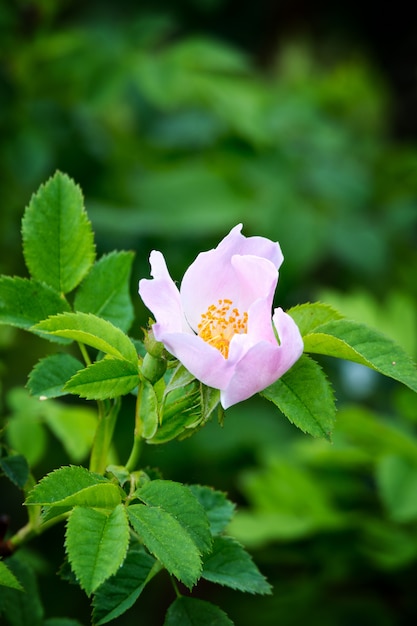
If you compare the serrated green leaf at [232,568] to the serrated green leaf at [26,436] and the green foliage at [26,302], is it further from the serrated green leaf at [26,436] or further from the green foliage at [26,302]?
the serrated green leaf at [26,436]

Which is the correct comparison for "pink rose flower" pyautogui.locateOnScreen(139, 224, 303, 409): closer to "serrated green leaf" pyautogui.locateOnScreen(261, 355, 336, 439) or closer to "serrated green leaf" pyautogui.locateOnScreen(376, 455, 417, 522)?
"serrated green leaf" pyautogui.locateOnScreen(261, 355, 336, 439)

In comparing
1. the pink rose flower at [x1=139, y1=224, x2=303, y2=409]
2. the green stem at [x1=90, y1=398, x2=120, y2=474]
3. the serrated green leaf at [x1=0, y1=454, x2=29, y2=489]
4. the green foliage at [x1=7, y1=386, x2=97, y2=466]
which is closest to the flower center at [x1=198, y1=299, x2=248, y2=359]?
the pink rose flower at [x1=139, y1=224, x2=303, y2=409]

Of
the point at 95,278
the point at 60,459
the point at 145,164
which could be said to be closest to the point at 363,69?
the point at 145,164

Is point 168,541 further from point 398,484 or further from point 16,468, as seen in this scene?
point 398,484

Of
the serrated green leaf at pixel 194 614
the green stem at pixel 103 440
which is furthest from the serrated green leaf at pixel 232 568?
the green stem at pixel 103 440

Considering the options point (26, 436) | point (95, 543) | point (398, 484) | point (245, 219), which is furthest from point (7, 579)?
point (245, 219)

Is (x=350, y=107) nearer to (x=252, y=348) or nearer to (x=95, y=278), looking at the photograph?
(x=95, y=278)
